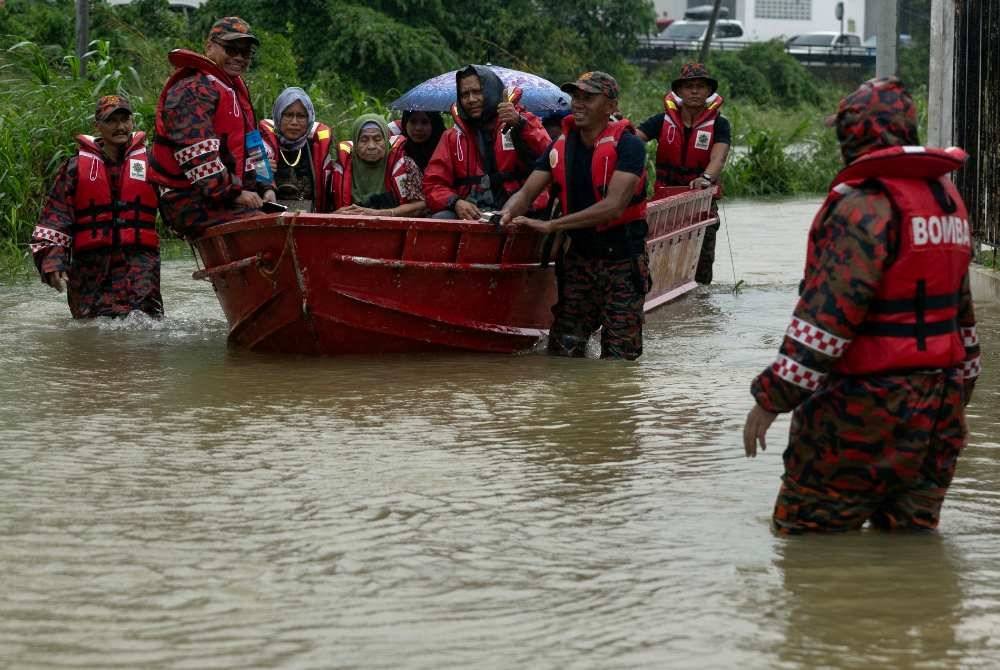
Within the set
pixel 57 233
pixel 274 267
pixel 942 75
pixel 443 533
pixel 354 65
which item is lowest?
pixel 443 533

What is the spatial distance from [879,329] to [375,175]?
5.80 metres

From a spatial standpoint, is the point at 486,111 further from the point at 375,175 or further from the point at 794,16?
the point at 794,16

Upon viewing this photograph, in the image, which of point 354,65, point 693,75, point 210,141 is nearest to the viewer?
point 210,141

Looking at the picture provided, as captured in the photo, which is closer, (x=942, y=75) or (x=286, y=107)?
(x=286, y=107)

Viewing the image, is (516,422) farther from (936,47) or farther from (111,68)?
(111,68)

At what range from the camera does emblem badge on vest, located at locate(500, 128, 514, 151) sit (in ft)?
30.7

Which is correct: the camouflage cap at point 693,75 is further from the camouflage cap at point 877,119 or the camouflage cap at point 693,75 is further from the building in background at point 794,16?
the building in background at point 794,16

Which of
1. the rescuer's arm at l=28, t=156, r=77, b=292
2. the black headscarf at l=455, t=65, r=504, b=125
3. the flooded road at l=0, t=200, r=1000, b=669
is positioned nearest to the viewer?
the flooded road at l=0, t=200, r=1000, b=669

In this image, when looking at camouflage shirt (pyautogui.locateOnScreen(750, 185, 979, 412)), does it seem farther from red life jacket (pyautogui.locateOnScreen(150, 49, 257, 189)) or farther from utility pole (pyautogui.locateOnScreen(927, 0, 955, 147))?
utility pole (pyautogui.locateOnScreen(927, 0, 955, 147))

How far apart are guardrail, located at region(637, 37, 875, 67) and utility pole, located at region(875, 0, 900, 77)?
34.8 meters

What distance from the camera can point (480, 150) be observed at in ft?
30.8

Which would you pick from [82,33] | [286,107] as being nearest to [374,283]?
[286,107]

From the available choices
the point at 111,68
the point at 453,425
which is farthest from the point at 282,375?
the point at 111,68

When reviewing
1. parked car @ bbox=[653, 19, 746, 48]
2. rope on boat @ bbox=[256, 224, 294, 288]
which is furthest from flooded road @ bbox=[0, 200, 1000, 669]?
parked car @ bbox=[653, 19, 746, 48]
